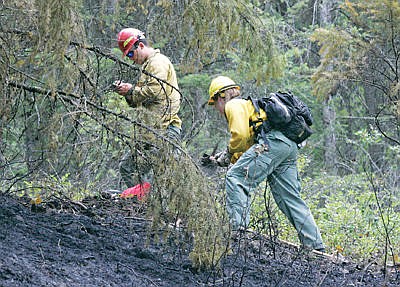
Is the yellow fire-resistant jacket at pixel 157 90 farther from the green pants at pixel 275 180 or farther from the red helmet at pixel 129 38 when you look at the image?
the green pants at pixel 275 180

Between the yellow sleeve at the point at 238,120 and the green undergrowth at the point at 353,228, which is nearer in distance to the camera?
the yellow sleeve at the point at 238,120

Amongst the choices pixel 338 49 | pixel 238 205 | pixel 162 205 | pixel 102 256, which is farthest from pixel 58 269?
pixel 338 49

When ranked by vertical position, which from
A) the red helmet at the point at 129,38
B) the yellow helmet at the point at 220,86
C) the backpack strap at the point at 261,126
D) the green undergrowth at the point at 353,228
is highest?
the red helmet at the point at 129,38

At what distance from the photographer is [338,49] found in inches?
481

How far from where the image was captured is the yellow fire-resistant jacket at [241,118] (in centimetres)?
639

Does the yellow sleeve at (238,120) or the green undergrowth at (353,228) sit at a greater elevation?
the yellow sleeve at (238,120)

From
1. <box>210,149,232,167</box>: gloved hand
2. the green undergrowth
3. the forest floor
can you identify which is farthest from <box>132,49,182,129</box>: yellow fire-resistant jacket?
the green undergrowth

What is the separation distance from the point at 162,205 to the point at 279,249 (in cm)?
208

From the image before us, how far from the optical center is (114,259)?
4961 mm

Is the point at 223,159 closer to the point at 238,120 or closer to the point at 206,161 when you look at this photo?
the point at 206,161

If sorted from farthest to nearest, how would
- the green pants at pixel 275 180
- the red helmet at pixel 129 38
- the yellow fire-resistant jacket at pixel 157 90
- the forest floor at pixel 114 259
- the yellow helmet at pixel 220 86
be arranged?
the red helmet at pixel 129 38, the yellow helmet at pixel 220 86, the green pants at pixel 275 180, the yellow fire-resistant jacket at pixel 157 90, the forest floor at pixel 114 259

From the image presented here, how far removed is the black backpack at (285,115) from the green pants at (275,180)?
3.1 inches

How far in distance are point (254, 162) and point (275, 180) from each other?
19.8 inches

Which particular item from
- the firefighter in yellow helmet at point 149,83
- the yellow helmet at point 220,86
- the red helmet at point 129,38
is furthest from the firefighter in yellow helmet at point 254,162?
the red helmet at point 129,38
